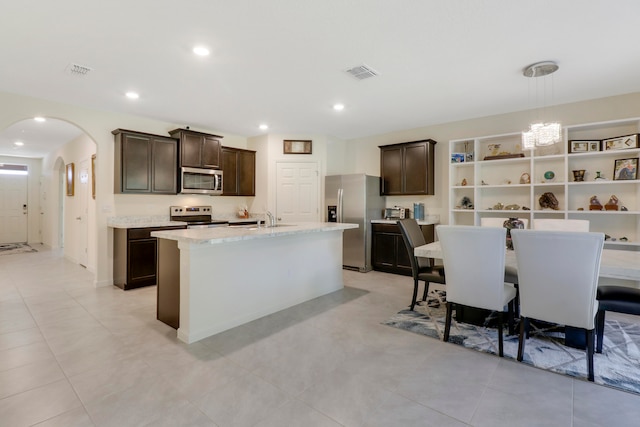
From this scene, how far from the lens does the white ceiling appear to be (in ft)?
7.61

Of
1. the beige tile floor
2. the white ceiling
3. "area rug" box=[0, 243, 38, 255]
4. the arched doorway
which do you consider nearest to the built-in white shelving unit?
the white ceiling

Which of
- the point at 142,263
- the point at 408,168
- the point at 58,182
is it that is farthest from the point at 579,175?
the point at 58,182

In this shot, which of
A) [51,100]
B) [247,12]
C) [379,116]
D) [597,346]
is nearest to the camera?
[247,12]

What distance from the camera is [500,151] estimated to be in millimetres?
4898

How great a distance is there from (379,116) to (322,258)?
2463mm

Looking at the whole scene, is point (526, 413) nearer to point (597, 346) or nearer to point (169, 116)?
point (597, 346)

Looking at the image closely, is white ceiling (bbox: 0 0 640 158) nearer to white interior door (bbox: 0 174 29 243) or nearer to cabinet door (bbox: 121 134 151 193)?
cabinet door (bbox: 121 134 151 193)

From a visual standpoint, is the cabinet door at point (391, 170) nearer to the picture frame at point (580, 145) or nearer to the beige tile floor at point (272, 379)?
the picture frame at point (580, 145)

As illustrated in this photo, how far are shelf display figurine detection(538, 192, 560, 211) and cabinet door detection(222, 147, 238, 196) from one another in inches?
198

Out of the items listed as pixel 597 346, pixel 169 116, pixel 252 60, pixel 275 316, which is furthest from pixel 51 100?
pixel 597 346

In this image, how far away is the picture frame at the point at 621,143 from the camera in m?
3.83

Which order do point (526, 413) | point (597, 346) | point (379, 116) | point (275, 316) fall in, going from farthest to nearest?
point (379, 116) < point (275, 316) < point (597, 346) < point (526, 413)

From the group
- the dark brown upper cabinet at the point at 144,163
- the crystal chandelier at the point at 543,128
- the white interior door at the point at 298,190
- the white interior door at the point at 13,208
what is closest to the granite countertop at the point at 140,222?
the dark brown upper cabinet at the point at 144,163

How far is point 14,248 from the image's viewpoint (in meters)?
8.09
